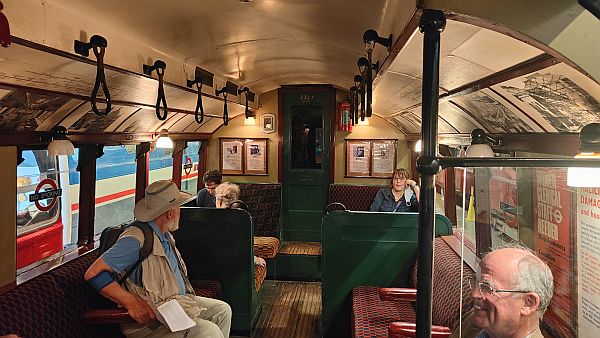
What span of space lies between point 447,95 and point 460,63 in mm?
1019

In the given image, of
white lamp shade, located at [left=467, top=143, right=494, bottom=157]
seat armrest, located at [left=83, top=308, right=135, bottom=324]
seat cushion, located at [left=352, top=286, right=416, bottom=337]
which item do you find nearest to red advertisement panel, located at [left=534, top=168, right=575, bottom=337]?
white lamp shade, located at [left=467, top=143, right=494, bottom=157]

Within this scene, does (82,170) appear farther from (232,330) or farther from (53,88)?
(232,330)

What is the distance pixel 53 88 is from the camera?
296cm

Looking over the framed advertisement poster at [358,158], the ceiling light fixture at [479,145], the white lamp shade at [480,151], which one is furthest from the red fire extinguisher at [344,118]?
the white lamp shade at [480,151]

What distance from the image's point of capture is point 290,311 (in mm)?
5547

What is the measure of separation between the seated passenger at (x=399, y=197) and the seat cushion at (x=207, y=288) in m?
2.32

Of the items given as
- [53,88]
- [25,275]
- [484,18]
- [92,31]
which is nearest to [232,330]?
[25,275]

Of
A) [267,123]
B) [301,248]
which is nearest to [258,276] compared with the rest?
[301,248]

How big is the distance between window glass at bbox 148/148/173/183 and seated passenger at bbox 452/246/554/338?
5210 millimetres

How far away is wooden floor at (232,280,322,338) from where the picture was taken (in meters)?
4.94

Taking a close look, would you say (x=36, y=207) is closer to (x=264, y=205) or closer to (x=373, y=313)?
(x=373, y=313)

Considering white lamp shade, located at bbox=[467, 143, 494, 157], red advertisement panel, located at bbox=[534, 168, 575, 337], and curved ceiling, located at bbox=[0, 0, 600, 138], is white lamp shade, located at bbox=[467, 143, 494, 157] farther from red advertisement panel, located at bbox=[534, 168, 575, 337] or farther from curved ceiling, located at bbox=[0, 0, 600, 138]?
red advertisement panel, located at bbox=[534, 168, 575, 337]

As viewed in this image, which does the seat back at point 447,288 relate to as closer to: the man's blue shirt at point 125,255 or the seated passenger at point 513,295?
the seated passenger at point 513,295

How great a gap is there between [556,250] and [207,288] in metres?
3.67
